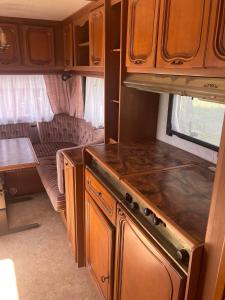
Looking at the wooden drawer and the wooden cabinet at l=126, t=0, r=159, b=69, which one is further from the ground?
the wooden cabinet at l=126, t=0, r=159, b=69

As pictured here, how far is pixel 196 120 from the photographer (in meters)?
1.62

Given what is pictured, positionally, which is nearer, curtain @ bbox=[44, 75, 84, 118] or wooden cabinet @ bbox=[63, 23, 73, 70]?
wooden cabinet @ bbox=[63, 23, 73, 70]

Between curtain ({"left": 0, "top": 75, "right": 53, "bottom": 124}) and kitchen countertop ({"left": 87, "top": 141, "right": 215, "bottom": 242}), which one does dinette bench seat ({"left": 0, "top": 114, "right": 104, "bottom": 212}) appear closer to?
curtain ({"left": 0, "top": 75, "right": 53, "bottom": 124})

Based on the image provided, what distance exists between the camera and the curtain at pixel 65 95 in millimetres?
3727

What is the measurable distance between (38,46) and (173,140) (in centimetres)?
252

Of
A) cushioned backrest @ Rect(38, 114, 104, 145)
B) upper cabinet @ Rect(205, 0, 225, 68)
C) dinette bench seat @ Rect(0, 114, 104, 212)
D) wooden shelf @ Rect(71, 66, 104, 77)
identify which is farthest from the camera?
cushioned backrest @ Rect(38, 114, 104, 145)

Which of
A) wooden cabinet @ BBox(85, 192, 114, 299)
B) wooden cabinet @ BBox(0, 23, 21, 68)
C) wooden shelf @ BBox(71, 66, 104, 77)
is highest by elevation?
wooden cabinet @ BBox(0, 23, 21, 68)

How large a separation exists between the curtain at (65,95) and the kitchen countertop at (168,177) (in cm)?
205

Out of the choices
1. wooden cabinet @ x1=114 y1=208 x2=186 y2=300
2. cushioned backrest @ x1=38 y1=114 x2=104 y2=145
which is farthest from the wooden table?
wooden cabinet @ x1=114 y1=208 x2=186 y2=300

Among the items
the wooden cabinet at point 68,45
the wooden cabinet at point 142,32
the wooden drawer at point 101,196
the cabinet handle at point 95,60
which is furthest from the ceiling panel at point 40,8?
the wooden drawer at point 101,196

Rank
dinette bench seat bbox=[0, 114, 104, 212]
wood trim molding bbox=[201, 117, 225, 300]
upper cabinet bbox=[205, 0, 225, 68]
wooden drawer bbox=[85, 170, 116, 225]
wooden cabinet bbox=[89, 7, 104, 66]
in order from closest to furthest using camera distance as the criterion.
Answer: wood trim molding bbox=[201, 117, 225, 300] < upper cabinet bbox=[205, 0, 225, 68] < wooden drawer bbox=[85, 170, 116, 225] < wooden cabinet bbox=[89, 7, 104, 66] < dinette bench seat bbox=[0, 114, 104, 212]

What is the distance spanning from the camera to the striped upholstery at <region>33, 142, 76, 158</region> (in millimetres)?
3469

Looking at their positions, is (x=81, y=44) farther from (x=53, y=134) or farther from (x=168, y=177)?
(x=168, y=177)

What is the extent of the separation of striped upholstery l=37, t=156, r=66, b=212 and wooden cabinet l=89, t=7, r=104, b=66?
1.30 meters
